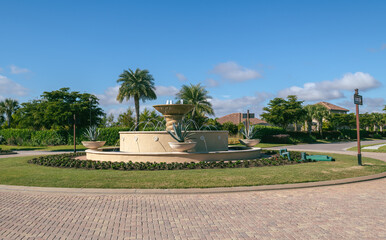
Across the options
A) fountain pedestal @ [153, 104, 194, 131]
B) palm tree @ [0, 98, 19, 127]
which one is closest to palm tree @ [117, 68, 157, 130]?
fountain pedestal @ [153, 104, 194, 131]

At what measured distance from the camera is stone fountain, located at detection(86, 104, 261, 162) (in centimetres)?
1407

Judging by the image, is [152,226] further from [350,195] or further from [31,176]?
[31,176]

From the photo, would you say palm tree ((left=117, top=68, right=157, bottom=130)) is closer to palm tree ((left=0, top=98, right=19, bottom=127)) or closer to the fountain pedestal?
the fountain pedestal

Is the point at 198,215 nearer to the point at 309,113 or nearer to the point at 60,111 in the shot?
the point at 60,111

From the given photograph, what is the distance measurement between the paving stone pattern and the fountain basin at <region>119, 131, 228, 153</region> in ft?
23.7

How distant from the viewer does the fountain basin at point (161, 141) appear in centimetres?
1537

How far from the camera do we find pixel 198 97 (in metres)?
48.7

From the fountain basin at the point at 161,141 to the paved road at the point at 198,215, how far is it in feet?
23.4

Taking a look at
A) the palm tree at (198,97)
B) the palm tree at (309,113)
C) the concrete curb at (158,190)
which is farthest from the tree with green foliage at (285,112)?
the concrete curb at (158,190)

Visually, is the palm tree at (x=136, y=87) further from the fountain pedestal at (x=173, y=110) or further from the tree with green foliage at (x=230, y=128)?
the fountain pedestal at (x=173, y=110)

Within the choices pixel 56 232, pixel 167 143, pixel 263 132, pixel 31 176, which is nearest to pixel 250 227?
pixel 56 232

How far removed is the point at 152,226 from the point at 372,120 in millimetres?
100967

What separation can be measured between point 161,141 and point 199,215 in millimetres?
9428

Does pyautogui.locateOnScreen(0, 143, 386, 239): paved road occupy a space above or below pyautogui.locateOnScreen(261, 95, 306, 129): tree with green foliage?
below
